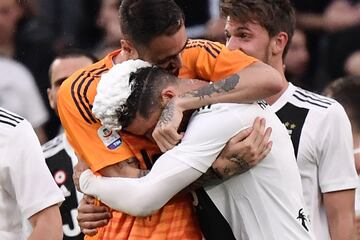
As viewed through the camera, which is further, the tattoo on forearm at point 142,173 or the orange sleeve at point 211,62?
the orange sleeve at point 211,62

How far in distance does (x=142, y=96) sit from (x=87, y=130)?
0.30 m

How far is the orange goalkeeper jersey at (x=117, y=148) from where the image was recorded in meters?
4.84

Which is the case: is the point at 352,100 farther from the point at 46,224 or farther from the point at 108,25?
the point at 108,25

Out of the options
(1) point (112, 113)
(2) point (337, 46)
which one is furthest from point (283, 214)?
(2) point (337, 46)

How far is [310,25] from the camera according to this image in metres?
11.0

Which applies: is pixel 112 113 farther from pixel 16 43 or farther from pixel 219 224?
pixel 16 43

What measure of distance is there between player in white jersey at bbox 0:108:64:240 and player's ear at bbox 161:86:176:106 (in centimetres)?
76

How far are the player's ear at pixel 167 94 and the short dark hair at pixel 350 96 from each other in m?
2.31

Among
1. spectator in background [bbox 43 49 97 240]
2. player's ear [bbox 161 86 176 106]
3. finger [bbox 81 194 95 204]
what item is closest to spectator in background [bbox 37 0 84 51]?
spectator in background [bbox 43 49 97 240]

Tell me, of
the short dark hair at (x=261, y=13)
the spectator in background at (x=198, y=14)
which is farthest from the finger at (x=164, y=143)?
the spectator in background at (x=198, y=14)

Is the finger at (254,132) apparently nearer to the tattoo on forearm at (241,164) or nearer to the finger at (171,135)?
the tattoo on forearm at (241,164)

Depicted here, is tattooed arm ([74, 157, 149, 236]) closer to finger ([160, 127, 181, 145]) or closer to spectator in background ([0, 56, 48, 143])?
finger ([160, 127, 181, 145])

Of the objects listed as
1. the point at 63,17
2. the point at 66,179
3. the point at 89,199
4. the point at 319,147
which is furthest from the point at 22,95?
the point at 89,199

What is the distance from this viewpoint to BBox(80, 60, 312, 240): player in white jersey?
467 centimetres
